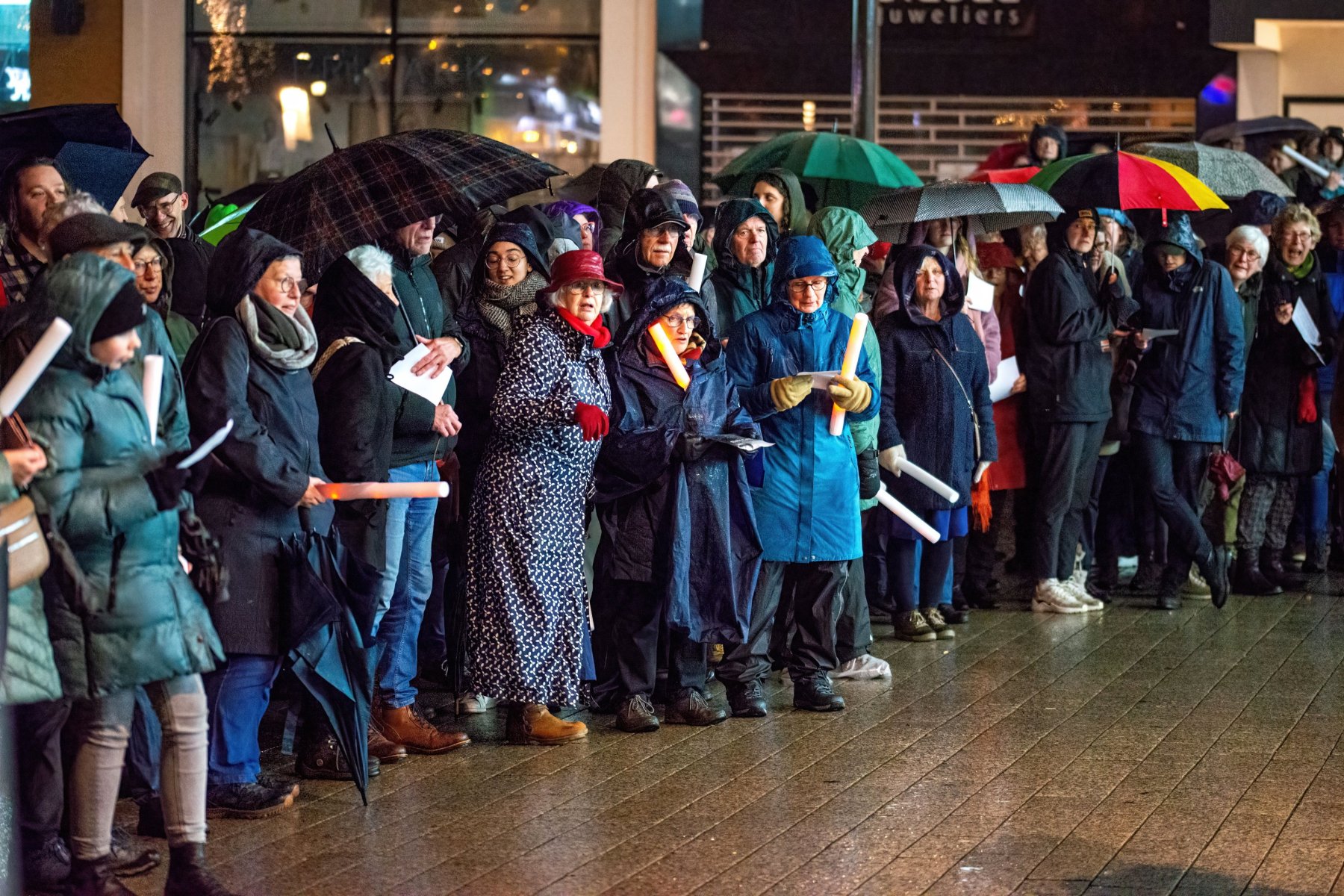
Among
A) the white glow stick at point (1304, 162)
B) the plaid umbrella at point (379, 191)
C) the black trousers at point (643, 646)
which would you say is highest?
the white glow stick at point (1304, 162)

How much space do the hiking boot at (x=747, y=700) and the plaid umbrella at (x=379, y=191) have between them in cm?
231

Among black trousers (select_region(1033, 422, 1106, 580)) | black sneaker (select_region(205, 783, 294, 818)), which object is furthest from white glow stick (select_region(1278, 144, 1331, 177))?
black sneaker (select_region(205, 783, 294, 818))

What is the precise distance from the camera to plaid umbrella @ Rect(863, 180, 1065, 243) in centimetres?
1084

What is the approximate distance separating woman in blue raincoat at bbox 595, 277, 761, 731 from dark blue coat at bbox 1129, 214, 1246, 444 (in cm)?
426

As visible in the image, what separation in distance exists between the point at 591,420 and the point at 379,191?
1.15 meters

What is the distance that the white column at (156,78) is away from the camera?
1864cm

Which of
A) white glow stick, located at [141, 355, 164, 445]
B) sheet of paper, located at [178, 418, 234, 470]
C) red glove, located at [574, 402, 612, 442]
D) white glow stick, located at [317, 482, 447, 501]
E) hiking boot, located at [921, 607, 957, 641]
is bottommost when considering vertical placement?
hiking boot, located at [921, 607, 957, 641]

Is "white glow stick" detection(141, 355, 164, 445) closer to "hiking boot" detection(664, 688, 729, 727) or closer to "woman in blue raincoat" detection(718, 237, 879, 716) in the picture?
"hiking boot" detection(664, 688, 729, 727)

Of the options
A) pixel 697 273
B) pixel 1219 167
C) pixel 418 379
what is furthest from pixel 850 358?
pixel 1219 167

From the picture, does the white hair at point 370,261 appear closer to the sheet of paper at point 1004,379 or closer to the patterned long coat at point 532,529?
the patterned long coat at point 532,529

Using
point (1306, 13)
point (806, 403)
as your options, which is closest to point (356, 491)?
point (806, 403)

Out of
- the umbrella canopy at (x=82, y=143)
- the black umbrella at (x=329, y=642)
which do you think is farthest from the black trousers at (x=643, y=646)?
the umbrella canopy at (x=82, y=143)

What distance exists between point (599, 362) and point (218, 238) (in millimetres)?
3292

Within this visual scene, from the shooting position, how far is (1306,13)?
18.7m
